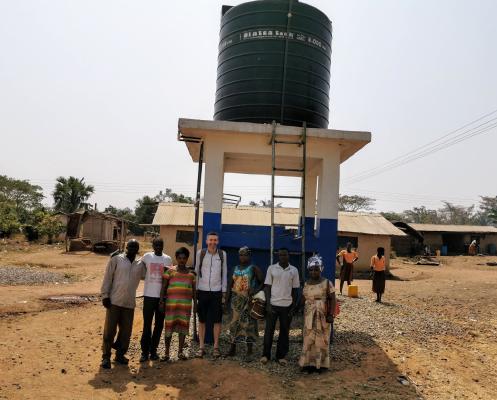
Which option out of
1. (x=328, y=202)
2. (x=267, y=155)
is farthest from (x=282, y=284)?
(x=267, y=155)

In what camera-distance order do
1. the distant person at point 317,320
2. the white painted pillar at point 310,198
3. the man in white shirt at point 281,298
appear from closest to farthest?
the distant person at point 317,320
the man in white shirt at point 281,298
the white painted pillar at point 310,198

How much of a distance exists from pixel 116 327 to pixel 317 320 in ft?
9.09

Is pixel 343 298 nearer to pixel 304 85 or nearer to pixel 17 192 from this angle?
pixel 304 85

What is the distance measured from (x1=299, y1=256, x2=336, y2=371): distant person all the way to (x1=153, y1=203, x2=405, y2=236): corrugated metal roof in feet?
46.9

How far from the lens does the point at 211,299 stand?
6.00m

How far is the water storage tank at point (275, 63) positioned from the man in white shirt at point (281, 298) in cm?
282

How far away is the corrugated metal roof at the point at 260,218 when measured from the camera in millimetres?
20297

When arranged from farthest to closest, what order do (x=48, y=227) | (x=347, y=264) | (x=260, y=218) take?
(x=48, y=227) → (x=260, y=218) → (x=347, y=264)

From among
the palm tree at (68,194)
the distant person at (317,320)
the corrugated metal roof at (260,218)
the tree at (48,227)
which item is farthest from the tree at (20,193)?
the distant person at (317,320)

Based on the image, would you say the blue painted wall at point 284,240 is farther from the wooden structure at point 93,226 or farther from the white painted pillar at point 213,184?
the wooden structure at point 93,226

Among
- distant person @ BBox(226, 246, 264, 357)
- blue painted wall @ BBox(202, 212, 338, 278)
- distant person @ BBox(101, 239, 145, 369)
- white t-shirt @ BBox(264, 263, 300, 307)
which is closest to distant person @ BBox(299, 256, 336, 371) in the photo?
white t-shirt @ BBox(264, 263, 300, 307)

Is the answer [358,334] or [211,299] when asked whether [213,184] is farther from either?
[358,334]

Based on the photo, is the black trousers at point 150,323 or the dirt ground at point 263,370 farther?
the black trousers at point 150,323

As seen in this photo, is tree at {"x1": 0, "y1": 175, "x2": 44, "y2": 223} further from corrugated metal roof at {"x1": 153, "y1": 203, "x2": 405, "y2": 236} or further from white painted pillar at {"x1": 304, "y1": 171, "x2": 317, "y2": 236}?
white painted pillar at {"x1": 304, "y1": 171, "x2": 317, "y2": 236}
